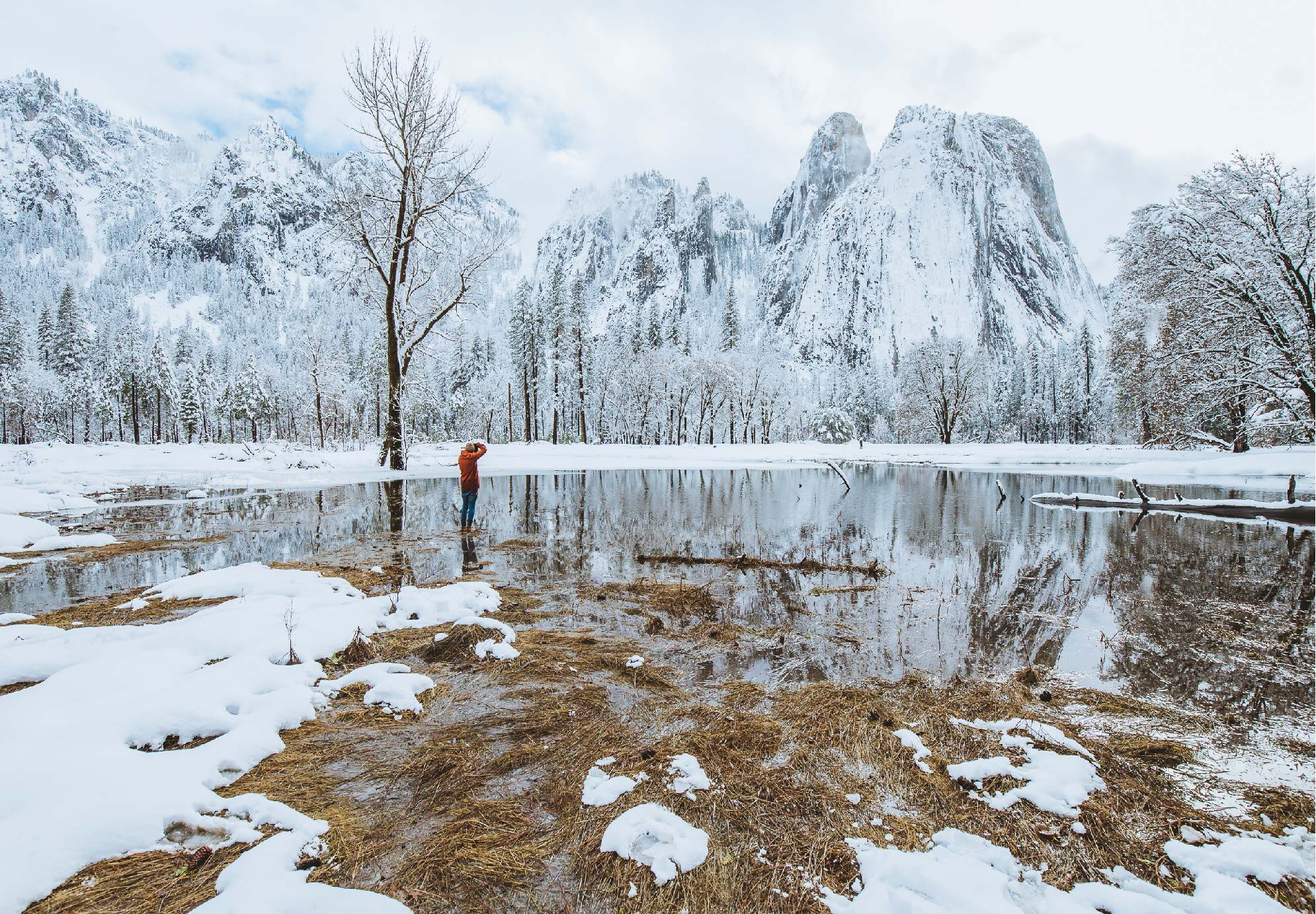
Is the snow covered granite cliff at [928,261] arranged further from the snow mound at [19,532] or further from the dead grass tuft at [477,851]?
the dead grass tuft at [477,851]

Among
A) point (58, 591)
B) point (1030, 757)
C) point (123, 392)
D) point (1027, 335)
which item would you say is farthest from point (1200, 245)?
point (1027, 335)

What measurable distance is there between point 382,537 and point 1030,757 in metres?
10.5

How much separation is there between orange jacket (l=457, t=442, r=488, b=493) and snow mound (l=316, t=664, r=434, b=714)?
723cm

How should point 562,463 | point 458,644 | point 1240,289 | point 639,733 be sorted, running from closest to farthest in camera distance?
point 639,733, point 458,644, point 1240,289, point 562,463

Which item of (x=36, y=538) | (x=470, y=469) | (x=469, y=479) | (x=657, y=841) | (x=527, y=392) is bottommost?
(x=657, y=841)

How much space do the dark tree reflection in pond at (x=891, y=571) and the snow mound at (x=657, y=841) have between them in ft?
7.17

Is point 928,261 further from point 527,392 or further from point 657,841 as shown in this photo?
point 657,841

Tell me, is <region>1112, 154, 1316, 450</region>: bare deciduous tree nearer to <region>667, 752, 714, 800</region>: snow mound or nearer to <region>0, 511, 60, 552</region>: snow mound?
<region>667, 752, 714, 800</region>: snow mound

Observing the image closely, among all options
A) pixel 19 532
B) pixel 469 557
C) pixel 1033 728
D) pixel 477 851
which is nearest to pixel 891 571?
pixel 1033 728

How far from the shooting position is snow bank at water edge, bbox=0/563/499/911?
2.36m

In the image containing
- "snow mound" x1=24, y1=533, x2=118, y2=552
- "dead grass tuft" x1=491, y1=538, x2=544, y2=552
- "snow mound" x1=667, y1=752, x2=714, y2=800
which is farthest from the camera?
"dead grass tuft" x1=491, y1=538, x2=544, y2=552

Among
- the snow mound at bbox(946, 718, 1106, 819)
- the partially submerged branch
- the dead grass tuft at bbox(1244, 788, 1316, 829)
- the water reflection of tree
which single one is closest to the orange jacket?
the snow mound at bbox(946, 718, 1106, 819)

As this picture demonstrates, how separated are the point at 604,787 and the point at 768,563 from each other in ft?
21.5

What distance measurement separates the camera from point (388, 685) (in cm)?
434
